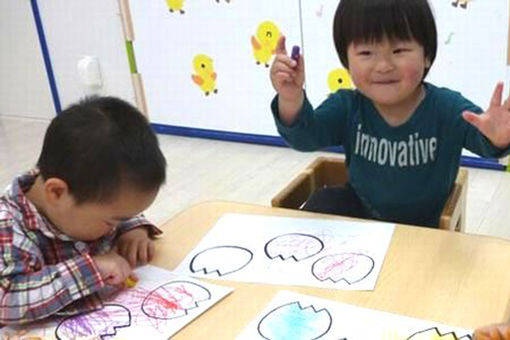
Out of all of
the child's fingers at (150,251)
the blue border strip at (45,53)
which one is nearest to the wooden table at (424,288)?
the child's fingers at (150,251)

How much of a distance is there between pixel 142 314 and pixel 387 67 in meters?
0.54

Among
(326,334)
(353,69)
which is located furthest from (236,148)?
(326,334)

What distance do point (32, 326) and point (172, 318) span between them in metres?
0.17

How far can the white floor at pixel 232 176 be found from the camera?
198cm

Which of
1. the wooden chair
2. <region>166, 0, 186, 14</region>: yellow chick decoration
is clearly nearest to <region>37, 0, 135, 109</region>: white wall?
<region>166, 0, 186, 14</region>: yellow chick decoration

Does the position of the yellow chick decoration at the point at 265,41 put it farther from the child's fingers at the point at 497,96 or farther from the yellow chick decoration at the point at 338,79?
the child's fingers at the point at 497,96

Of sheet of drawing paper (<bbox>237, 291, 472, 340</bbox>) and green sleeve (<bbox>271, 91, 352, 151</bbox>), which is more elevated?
green sleeve (<bbox>271, 91, 352, 151</bbox>)

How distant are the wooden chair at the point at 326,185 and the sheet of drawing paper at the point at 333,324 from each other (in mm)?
303

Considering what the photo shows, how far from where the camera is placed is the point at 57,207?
810 millimetres

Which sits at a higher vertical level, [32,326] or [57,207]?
[57,207]

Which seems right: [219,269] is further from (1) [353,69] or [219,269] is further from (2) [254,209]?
(1) [353,69]

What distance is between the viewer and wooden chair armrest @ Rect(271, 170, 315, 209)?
1091mm

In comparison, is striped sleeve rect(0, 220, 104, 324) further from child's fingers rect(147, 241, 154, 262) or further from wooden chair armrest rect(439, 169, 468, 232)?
wooden chair armrest rect(439, 169, 468, 232)

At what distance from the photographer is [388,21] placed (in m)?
0.98
